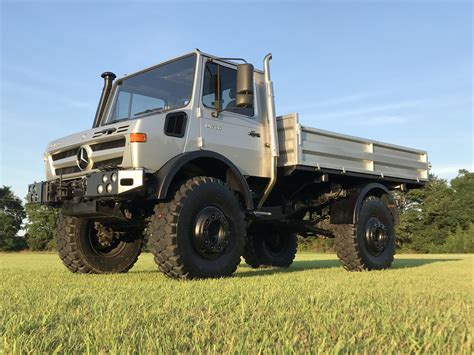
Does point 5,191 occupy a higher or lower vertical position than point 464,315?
higher

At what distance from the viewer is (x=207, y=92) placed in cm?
605

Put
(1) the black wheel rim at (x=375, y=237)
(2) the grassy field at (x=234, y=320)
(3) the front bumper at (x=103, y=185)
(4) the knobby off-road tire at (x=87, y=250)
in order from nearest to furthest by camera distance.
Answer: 1. (2) the grassy field at (x=234, y=320)
2. (3) the front bumper at (x=103, y=185)
3. (4) the knobby off-road tire at (x=87, y=250)
4. (1) the black wheel rim at (x=375, y=237)

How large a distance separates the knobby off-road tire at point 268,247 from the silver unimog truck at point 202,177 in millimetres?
497

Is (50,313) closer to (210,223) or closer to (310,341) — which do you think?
(310,341)

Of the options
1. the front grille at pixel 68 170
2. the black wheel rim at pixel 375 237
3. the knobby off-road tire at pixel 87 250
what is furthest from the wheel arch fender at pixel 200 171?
the black wheel rim at pixel 375 237

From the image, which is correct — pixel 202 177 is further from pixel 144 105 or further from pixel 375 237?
pixel 375 237

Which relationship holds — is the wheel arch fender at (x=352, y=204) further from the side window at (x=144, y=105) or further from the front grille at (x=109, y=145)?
the front grille at (x=109, y=145)

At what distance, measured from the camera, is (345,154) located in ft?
25.6

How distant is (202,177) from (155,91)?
1.59 m

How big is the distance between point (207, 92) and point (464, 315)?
4.13 metres

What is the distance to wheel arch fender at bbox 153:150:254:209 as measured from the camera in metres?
5.12

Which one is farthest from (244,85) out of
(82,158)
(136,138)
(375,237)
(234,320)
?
(375,237)

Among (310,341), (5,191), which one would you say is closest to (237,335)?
(310,341)

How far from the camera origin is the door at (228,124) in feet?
19.7
